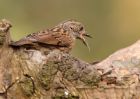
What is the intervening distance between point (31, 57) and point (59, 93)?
34cm

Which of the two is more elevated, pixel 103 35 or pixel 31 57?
pixel 103 35

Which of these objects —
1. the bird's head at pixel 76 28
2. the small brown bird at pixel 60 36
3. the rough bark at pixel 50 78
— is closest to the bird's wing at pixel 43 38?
the small brown bird at pixel 60 36

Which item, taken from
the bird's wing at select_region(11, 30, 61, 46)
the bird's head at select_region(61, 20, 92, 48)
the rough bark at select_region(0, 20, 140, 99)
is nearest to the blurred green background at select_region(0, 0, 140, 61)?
the bird's head at select_region(61, 20, 92, 48)

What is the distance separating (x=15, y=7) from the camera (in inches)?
769

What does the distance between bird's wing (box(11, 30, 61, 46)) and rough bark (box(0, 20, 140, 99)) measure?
188 millimetres

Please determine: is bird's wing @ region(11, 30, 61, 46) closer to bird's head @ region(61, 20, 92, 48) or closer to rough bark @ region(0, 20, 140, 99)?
rough bark @ region(0, 20, 140, 99)

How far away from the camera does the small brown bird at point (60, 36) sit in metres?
8.10

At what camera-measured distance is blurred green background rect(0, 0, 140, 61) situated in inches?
717

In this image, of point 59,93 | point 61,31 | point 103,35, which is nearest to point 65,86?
point 59,93

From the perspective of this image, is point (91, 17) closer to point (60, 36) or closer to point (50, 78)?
point (60, 36)

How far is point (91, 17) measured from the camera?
19.8 metres

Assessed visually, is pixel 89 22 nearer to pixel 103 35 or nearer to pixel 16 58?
pixel 103 35

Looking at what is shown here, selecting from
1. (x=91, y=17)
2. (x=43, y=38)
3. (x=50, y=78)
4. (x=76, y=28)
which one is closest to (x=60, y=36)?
(x=76, y=28)

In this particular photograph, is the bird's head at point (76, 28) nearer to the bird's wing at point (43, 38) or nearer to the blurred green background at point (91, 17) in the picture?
the bird's wing at point (43, 38)
